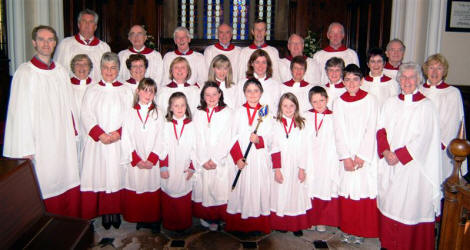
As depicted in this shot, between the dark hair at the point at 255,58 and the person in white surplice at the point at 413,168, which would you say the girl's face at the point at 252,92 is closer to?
the dark hair at the point at 255,58

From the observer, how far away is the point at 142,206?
414 cm

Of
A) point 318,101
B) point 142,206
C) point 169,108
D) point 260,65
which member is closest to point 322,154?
point 318,101

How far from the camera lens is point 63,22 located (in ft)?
21.5

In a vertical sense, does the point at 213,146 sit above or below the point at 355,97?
below

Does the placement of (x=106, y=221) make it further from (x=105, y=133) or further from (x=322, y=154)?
(x=322, y=154)

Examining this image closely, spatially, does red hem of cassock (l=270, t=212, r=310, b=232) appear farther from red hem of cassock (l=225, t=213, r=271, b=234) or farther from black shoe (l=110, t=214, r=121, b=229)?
black shoe (l=110, t=214, r=121, b=229)

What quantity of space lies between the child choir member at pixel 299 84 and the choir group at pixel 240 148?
0.11 feet

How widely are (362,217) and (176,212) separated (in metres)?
1.95

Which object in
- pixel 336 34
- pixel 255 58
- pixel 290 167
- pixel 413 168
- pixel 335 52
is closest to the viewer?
pixel 413 168

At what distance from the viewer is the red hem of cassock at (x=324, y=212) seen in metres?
4.05

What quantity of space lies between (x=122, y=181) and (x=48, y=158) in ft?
2.66

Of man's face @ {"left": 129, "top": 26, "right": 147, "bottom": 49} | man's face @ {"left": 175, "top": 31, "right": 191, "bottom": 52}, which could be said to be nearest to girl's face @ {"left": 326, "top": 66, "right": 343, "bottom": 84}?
man's face @ {"left": 175, "top": 31, "right": 191, "bottom": 52}

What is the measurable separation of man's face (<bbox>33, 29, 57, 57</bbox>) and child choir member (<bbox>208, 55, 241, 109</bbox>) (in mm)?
1707

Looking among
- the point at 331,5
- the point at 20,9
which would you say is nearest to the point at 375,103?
the point at 20,9
